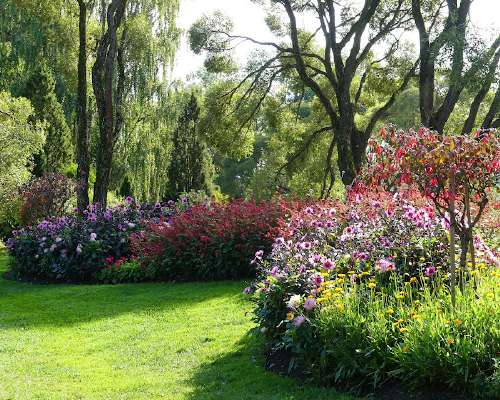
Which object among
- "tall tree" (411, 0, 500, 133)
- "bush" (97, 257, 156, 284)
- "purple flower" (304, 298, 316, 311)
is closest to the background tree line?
"tall tree" (411, 0, 500, 133)

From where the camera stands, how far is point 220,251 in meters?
9.61

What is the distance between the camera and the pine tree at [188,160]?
24.0 m

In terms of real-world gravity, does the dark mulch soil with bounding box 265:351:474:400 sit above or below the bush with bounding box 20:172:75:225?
→ below

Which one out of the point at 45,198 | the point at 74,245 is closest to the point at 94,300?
the point at 74,245

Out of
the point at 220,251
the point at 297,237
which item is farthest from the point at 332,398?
the point at 220,251

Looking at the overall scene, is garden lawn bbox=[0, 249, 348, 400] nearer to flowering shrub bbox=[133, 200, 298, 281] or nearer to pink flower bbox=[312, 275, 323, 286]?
flowering shrub bbox=[133, 200, 298, 281]

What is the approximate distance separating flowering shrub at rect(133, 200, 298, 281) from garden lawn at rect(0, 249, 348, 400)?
0.48 meters

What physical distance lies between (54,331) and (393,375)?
4.37 meters

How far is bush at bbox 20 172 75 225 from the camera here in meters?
15.4

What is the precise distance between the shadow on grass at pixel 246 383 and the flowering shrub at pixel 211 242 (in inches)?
159

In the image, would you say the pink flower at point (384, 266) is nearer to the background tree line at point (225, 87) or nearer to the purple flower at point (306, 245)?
the purple flower at point (306, 245)

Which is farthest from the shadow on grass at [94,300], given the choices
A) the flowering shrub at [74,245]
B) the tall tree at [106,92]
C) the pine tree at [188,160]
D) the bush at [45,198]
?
the pine tree at [188,160]

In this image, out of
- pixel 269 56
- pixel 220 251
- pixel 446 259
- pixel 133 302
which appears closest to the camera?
pixel 446 259

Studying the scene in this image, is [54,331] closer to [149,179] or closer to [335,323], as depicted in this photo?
[335,323]
